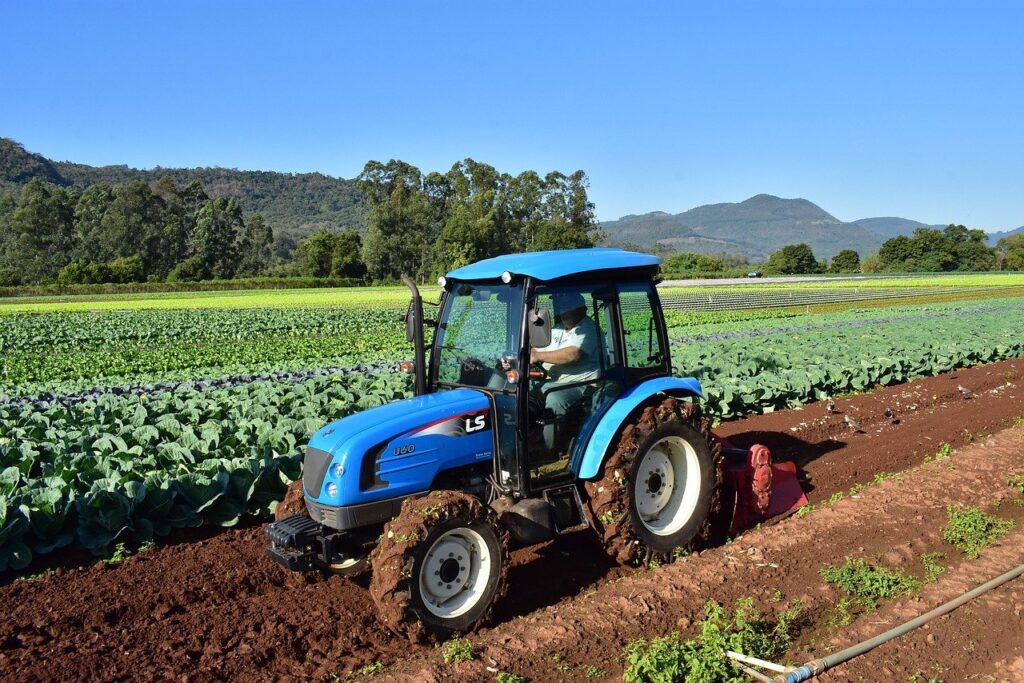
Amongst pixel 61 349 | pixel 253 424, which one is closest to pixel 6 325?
pixel 61 349

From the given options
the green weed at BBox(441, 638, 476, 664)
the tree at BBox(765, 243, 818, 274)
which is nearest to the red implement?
the green weed at BBox(441, 638, 476, 664)

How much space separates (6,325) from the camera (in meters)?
33.5

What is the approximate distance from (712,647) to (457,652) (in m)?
1.37

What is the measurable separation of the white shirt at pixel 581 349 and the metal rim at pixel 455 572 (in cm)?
119

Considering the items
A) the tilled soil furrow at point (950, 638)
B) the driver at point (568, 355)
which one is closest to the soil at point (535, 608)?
the tilled soil furrow at point (950, 638)

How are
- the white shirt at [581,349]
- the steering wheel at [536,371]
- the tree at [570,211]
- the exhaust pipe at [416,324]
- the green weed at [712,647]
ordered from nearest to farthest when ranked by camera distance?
the green weed at [712,647] < the exhaust pipe at [416,324] < the steering wheel at [536,371] < the white shirt at [581,349] < the tree at [570,211]

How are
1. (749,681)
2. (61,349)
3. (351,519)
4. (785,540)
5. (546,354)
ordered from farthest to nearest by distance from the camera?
(61,349) < (785,540) < (546,354) < (351,519) < (749,681)

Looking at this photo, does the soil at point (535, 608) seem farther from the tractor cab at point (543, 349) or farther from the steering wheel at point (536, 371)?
the steering wheel at point (536, 371)

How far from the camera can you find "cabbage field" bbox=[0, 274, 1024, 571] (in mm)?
6719

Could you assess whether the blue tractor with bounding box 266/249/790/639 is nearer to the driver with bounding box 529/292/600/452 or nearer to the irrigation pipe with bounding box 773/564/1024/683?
the driver with bounding box 529/292/600/452

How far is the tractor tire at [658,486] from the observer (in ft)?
18.3

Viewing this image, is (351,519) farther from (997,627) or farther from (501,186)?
(501,186)

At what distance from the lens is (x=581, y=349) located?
557cm

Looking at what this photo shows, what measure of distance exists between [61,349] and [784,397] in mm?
21024
